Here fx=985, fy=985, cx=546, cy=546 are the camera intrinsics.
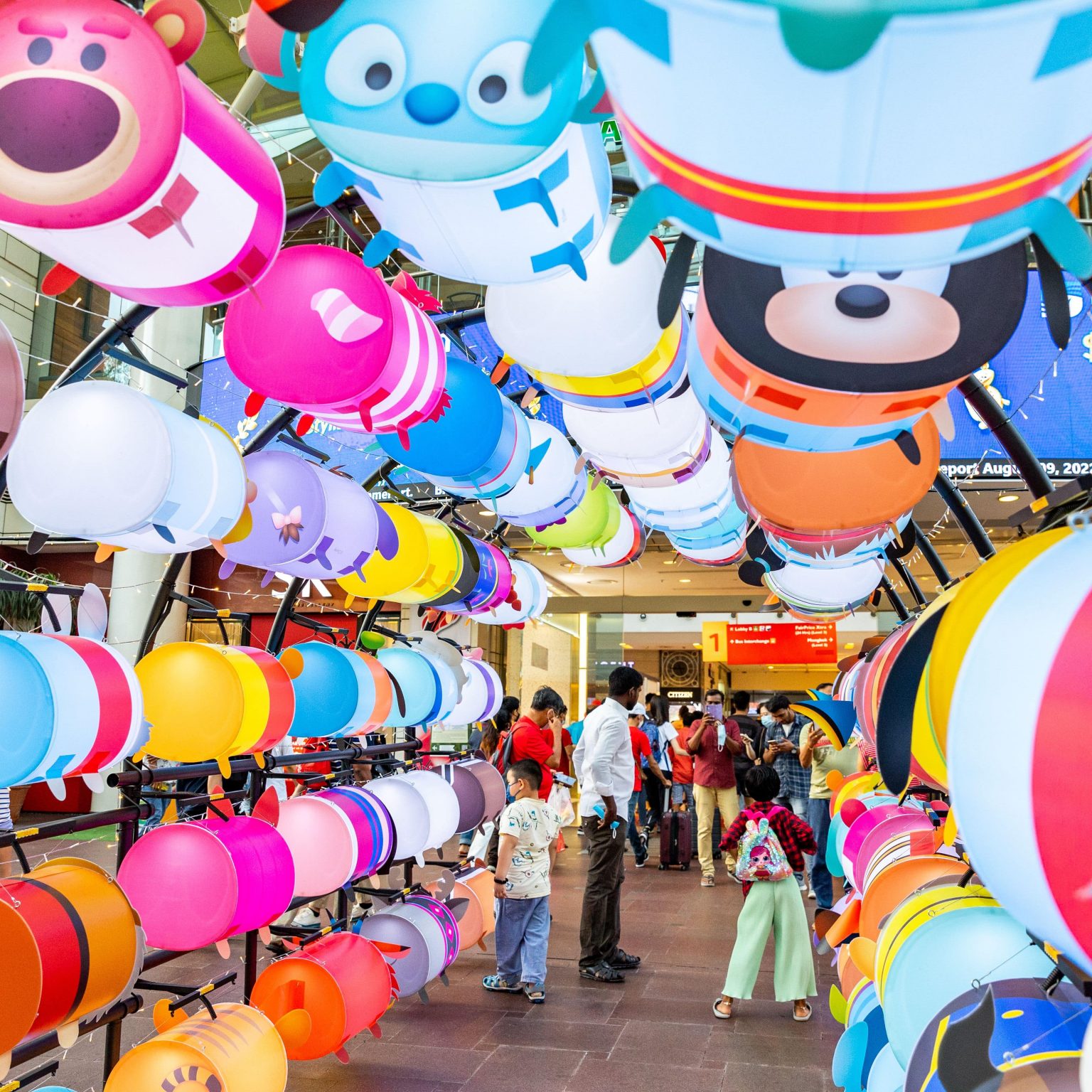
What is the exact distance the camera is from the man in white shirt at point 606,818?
504 cm

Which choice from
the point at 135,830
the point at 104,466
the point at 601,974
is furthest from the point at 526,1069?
the point at 104,466

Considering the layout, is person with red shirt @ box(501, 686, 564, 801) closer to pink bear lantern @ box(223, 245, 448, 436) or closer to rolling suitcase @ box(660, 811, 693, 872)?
rolling suitcase @ box(660, 811, 693, 872)

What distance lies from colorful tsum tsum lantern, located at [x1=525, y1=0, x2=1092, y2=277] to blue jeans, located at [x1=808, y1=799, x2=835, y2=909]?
5826 mm

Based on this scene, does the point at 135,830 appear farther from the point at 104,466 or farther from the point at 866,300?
the point at 866,300

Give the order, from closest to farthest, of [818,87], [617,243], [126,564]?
[818,87] → [617,243] → [126,564]

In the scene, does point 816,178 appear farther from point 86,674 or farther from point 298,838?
point 298,838

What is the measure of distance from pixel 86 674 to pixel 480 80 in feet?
5.34

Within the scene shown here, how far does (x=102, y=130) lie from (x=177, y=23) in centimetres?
17

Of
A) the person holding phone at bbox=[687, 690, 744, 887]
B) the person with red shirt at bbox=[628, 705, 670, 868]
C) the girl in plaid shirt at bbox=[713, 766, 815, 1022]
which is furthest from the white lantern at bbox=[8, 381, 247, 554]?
the person with red shirt at bbox=[628, 705, 670, 868]

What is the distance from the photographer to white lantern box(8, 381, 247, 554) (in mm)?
1805

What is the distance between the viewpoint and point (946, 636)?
3.61 ft

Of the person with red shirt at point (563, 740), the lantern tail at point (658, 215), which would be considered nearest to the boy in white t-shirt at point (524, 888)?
the person with red shirt at point (563, 740)

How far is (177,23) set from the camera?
3.60 ft

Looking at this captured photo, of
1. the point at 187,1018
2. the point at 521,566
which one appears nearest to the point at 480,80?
the point at 187,1018
